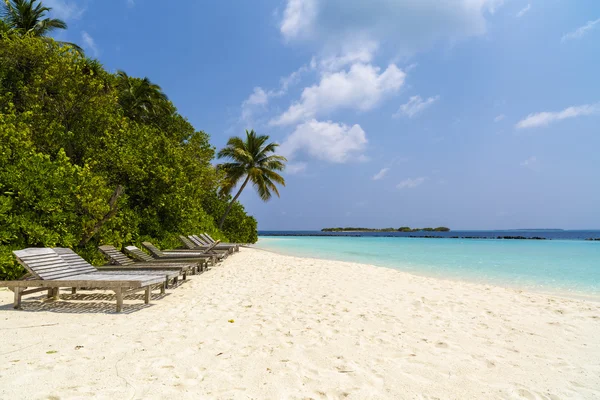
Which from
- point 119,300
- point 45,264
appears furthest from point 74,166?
point 119,300

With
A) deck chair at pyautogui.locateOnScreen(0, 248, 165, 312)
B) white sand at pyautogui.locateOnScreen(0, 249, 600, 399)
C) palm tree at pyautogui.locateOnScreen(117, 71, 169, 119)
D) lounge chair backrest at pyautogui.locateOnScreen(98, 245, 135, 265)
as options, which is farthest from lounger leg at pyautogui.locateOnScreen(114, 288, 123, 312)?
palm tree at pyautogui.locateOnScreen(117, 71, 169, 119)

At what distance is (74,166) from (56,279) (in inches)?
165

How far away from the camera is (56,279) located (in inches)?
220

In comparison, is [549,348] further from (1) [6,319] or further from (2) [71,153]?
(2) [71,153]

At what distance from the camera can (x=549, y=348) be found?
13.6 ft

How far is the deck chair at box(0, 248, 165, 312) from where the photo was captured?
17.6ft

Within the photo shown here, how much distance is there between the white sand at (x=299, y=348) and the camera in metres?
2.92

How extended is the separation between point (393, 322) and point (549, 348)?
182 centimetres

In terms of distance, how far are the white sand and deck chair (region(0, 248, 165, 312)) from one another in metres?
0.33

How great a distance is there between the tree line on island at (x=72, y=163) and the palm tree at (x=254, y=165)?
730cm

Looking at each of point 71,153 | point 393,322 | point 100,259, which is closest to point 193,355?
point 393,322

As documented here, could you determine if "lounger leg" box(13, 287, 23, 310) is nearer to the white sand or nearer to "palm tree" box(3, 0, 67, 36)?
the white sand

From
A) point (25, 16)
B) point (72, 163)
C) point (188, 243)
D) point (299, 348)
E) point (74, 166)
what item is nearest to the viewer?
point (299, 348)

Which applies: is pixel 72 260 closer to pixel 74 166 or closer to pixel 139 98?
pixel 74 166
